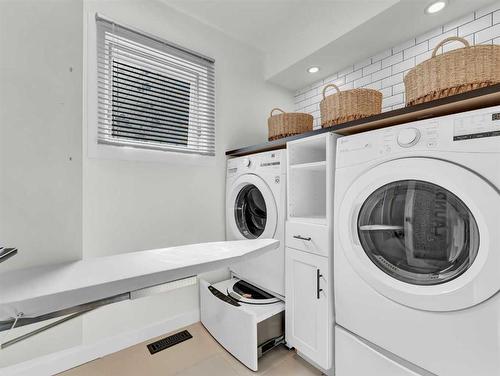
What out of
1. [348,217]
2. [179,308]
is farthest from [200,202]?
[348,217]

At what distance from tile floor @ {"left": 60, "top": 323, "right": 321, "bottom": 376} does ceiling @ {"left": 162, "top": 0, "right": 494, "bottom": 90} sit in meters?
2.24

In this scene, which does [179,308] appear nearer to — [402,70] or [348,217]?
[348,217]

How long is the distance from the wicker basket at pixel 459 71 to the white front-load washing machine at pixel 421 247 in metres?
0.25

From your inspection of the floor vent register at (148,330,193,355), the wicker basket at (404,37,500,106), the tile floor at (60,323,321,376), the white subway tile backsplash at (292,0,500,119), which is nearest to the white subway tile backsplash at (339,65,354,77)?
the white subway tile backsplash at (292,0,500,119)

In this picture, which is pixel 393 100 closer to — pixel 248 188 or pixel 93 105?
pixel 248 188

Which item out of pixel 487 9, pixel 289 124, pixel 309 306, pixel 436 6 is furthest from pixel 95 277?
pixel 487 9

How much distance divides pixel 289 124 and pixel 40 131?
163 centimetres

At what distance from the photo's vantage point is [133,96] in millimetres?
1676

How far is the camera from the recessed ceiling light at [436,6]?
1353 mm

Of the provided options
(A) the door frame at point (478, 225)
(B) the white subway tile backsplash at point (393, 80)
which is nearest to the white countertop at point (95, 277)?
(A) the door frame at point (478, 225)

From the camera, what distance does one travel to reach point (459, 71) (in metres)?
1.00

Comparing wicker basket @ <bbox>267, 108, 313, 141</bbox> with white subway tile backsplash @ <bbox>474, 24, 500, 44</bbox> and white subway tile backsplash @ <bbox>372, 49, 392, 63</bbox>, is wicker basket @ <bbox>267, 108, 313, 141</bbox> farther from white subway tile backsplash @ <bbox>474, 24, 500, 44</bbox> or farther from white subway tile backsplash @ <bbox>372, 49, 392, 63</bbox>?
white subway tile backsplash @ <bbox>474, 24, 500, 44</bbox>

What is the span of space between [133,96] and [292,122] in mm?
1210

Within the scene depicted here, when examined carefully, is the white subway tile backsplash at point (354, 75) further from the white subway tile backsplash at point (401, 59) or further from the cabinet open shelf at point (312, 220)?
the cabinet open shelf at point (312, 220)
